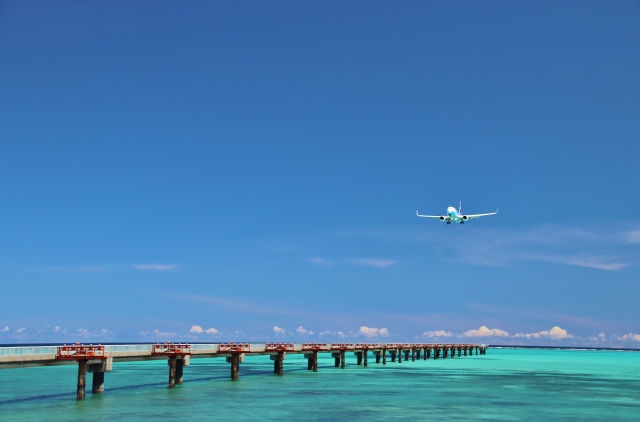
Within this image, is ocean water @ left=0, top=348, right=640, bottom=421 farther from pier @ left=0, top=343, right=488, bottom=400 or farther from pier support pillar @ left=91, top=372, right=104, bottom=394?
pier @ left=0, top=343, right=488, bottom=400

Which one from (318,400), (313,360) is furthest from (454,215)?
(318,400)

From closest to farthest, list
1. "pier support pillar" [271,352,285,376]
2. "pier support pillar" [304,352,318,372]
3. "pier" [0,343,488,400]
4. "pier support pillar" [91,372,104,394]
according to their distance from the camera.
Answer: "pier" [0,343,488,400], "pier support pillar" [91,372,104,394], "pier support pillar" [271,352,285,376], "pier support pillar" [304,352,318,372]

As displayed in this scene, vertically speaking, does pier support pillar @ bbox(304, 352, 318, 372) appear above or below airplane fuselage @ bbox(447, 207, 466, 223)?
below

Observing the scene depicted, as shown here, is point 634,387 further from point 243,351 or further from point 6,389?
point 6,389

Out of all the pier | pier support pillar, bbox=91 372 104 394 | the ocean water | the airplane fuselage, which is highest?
the airplane fuselage

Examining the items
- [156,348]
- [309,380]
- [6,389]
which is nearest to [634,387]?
[309,380]

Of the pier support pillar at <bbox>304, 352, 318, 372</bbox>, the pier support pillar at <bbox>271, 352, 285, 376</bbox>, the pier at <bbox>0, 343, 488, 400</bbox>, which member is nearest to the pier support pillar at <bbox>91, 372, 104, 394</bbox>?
the pier at <bbox>0, 343, 488, 400</bbox>

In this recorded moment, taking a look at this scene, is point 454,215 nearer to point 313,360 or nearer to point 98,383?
point 313,360

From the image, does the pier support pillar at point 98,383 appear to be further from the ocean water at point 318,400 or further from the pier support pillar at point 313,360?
the pier support pillar at point 313,360

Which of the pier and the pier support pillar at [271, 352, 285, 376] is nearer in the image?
the pier

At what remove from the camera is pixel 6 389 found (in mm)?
66438

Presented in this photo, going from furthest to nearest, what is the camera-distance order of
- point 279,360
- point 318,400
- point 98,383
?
point 279,360
point 98,383
point 318,400

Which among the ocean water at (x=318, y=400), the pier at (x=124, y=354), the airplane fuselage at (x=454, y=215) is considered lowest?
the ocean water at (x=318, y=400)

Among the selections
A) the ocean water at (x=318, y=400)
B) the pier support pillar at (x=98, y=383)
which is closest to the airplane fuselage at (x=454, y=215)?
the ocean water at (x=318, y=400)
